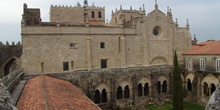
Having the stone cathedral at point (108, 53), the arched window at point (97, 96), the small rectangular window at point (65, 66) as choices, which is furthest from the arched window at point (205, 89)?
the small rectangular window at point (65, 66)

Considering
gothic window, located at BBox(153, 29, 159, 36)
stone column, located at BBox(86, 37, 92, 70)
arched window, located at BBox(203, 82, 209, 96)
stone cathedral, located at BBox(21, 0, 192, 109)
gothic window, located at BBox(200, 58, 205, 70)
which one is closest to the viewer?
stone cathedral, located at BBox(21, 0, 192, 109)

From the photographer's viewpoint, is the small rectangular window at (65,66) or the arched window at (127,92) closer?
the small rectangular window at (65,66)

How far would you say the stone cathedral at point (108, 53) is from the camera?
862 inches

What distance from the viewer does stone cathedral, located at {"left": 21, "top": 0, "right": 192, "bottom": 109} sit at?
21906mm

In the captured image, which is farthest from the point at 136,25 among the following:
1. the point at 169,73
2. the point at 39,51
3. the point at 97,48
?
the point at 39,51

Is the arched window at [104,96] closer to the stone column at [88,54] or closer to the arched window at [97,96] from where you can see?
the arched window at [97,96]

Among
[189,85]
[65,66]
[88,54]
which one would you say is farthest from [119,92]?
[189,85]

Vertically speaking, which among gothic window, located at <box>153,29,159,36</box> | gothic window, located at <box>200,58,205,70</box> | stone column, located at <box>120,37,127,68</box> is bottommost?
gothic window, located at <box>200,58,205,70</box>

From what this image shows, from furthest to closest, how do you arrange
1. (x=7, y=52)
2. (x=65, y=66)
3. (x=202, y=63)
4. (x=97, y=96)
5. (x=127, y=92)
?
(x=127, y=92)
(x=7, y=52)
(x=202, y=63)
(x=97, y=96)
(x=65, y=66)

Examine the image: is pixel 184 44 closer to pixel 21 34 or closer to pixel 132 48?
pixel 132 48

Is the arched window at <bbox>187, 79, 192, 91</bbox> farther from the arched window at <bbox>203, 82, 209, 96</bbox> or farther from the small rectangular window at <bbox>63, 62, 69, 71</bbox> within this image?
the small rectangular window at <bbox>63, 62, 69, 71</bbox>

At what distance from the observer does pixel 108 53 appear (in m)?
25.5

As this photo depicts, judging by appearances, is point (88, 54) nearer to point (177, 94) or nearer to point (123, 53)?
point (123, 53)

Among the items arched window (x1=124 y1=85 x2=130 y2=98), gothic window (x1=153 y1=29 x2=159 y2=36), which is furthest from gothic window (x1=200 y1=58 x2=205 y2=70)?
arched window (x1=124 y1=85 x2=130 y2=98)
